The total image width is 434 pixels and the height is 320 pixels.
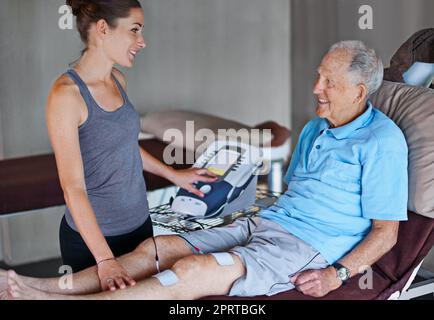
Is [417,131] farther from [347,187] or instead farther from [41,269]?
[41,269]

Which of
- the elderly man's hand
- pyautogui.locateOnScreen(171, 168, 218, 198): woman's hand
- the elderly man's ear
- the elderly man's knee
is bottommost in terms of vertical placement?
the elderly man's hand

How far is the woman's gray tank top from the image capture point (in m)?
2.03

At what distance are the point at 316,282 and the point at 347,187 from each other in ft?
1.08

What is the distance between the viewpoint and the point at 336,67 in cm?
212

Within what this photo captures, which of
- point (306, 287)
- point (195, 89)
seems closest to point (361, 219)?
point (306, 287)

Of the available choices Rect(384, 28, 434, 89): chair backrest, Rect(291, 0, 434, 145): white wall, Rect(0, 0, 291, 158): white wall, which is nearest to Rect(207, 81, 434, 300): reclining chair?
Rect(384, 28, 434, 89): chair backrest

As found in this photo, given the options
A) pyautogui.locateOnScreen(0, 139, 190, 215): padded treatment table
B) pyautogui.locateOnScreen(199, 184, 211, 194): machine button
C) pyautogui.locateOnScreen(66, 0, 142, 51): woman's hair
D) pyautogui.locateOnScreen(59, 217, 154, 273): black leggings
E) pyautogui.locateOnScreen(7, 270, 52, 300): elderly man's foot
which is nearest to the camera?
pyautogui.locateOnScreen(7, 270, 52, 300): elderly man's foot

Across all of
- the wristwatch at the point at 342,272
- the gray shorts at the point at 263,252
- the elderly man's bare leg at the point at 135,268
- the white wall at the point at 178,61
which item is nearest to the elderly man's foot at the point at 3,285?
the elderly man's bare leg at the point at 135,268

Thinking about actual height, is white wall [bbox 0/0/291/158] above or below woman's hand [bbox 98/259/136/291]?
above

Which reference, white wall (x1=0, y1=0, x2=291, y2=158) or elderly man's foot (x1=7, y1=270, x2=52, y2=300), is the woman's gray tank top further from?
white wall (x1=0, y1=0, x2=291, y2=158)

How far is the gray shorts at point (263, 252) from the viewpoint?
1972 millimetres

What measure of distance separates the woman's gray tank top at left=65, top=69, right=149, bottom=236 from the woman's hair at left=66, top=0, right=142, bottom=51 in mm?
164

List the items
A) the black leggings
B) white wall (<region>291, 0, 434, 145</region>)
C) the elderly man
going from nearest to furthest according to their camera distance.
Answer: the elderly man
the black leggings
white wall (<region>291, 0, 434, 145</region>)

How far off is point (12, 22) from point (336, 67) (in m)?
2.16
